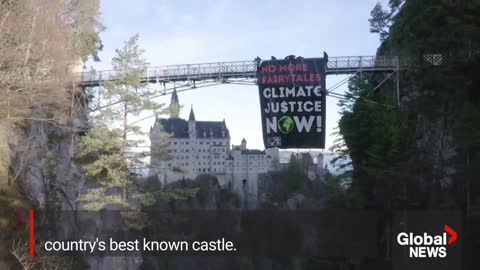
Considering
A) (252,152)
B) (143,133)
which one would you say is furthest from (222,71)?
(252,152)

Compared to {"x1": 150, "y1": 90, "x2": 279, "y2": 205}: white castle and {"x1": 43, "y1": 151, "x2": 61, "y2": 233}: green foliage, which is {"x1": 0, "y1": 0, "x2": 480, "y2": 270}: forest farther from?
{"x1": 150, "y1": 90, "x2": 279, "y2": 205}: white castle

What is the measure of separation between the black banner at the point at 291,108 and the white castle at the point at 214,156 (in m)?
6.08

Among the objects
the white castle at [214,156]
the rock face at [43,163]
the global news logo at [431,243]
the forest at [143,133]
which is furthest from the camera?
the white castle at [214,156]

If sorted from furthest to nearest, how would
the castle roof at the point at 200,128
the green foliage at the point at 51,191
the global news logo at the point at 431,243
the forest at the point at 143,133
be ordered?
the castle roof at the point at 200,128, the green foliage at the point at 51,191, the forest at the point at 143,133, the global news logo at the point at 431,243

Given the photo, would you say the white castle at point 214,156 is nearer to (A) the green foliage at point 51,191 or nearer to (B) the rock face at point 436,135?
(A) the green foliage at point 51,191

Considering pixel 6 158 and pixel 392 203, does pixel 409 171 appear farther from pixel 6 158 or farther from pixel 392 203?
pixel 6 158

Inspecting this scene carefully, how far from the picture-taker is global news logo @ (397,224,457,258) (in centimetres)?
1031

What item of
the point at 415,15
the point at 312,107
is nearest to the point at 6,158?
the point at 312,107

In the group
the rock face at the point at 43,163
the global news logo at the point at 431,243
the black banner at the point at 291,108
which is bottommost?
the global news logo at the point at 431,243

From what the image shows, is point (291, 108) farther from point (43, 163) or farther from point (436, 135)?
point (43, 163)

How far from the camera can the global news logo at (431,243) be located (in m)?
10.3

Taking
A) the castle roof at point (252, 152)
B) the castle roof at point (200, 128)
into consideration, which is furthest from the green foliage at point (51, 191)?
the castle roof at point (252, 152)

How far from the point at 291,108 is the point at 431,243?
595cm

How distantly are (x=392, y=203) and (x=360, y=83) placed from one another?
5.70m
